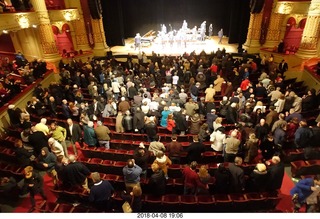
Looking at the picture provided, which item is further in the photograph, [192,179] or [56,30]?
[56,30]

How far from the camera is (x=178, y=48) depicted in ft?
50.9

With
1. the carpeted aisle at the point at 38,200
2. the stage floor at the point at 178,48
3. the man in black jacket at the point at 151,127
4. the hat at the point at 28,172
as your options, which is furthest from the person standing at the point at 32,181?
the stage floor at the point at 178,48

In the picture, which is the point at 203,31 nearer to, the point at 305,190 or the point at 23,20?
the point at 23,20

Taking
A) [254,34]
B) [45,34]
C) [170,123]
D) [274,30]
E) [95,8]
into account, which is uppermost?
[95,8]

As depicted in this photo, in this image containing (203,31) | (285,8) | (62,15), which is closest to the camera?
(285,8)

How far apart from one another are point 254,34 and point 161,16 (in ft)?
22.6

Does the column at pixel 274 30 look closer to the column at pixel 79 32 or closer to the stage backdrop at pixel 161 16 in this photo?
the stage backdrop at pixel 161 16

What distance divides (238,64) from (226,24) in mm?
8191

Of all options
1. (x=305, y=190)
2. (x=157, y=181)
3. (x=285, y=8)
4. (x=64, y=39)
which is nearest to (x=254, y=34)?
(x=285, y=8)

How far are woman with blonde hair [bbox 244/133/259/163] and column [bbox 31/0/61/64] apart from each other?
10903mm

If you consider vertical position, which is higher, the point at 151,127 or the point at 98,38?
the point at 98,38

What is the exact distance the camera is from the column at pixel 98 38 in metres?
15.4

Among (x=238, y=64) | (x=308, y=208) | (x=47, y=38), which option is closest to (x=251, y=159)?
(x=308, y=208)

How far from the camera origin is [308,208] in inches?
175
